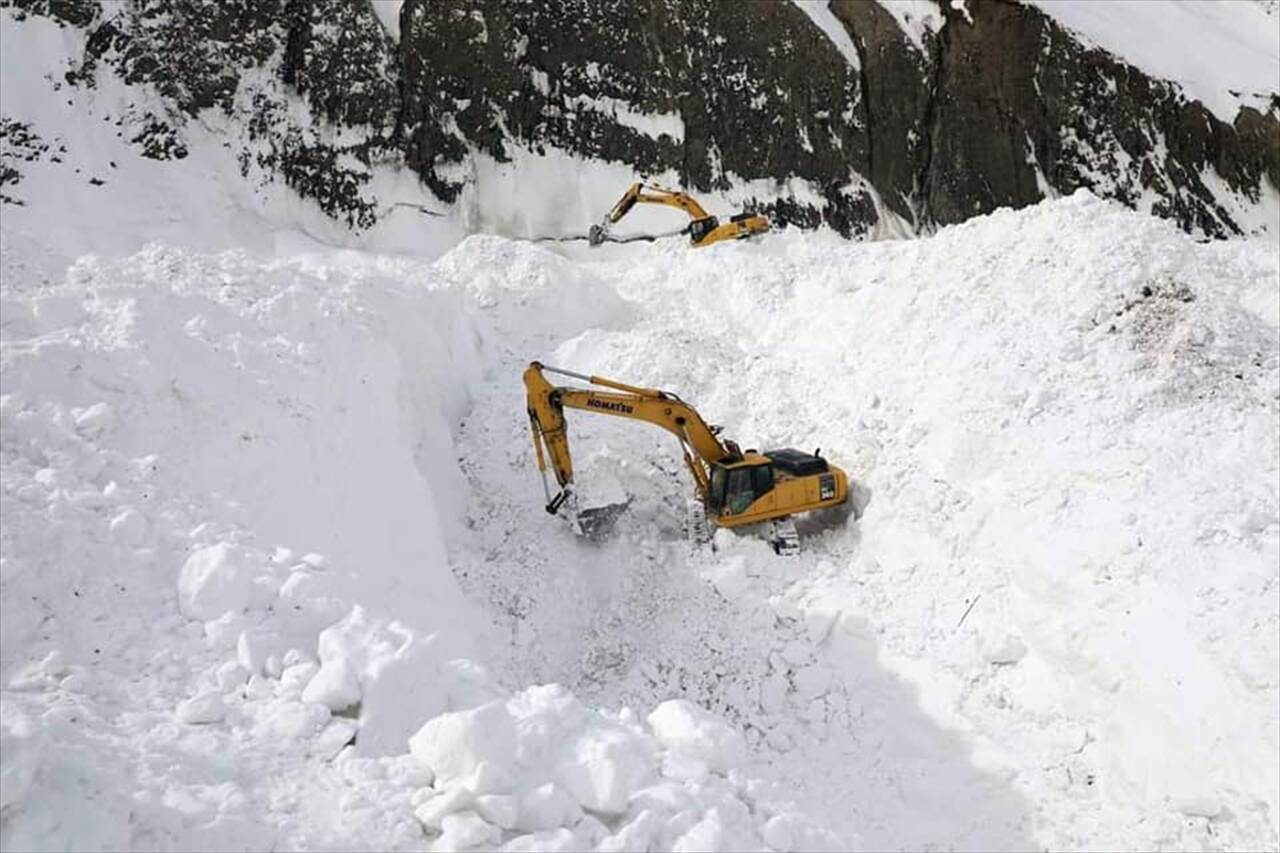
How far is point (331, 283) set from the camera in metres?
13.4

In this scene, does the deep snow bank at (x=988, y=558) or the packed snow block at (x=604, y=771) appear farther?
the deep snow bank at (x=988, y=558)

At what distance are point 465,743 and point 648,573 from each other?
684 cm

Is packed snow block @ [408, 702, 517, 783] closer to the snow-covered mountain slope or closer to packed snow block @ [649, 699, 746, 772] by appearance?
the snow-covered mountain slope

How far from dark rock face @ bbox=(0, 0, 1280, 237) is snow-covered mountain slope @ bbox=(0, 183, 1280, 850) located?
13796 millimetres

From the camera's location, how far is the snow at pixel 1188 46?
30.0 meters

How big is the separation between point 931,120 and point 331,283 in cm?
2214

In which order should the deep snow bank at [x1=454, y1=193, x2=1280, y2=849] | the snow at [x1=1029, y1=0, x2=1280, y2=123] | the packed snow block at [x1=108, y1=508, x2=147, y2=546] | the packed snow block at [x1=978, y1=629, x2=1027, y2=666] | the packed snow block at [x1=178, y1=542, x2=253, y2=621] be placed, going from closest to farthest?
the packed snow block at [x1=178, y1=542, x2=253, y2=621] → the packed snow block at [x1=108, y1=508, x2=147, y2=546] → the deep snow bank at [x1=454, y1=193, x2=1280, y2=849] → the packed snow block at [x1=978, y1=629, x2=1027, y2=666] → the snow at [x1=1029, y1=0, x2=1280, y2=123]

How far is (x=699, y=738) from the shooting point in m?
5.76

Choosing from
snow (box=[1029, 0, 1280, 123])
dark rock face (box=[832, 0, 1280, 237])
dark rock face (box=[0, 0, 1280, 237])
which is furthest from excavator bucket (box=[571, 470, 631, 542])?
snow (box=[1029, 0, 1280, 123])

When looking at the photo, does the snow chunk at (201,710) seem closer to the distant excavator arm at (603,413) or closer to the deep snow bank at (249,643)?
the deep snow bank at (249,643)

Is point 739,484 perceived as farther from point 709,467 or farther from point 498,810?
point 498,810

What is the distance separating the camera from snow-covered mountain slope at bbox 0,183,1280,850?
521 centimetres

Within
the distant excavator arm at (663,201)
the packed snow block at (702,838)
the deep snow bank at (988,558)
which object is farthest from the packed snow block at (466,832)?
the distant excavator arm at (663,201)

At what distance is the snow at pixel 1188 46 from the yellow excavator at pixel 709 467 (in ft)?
80.6
